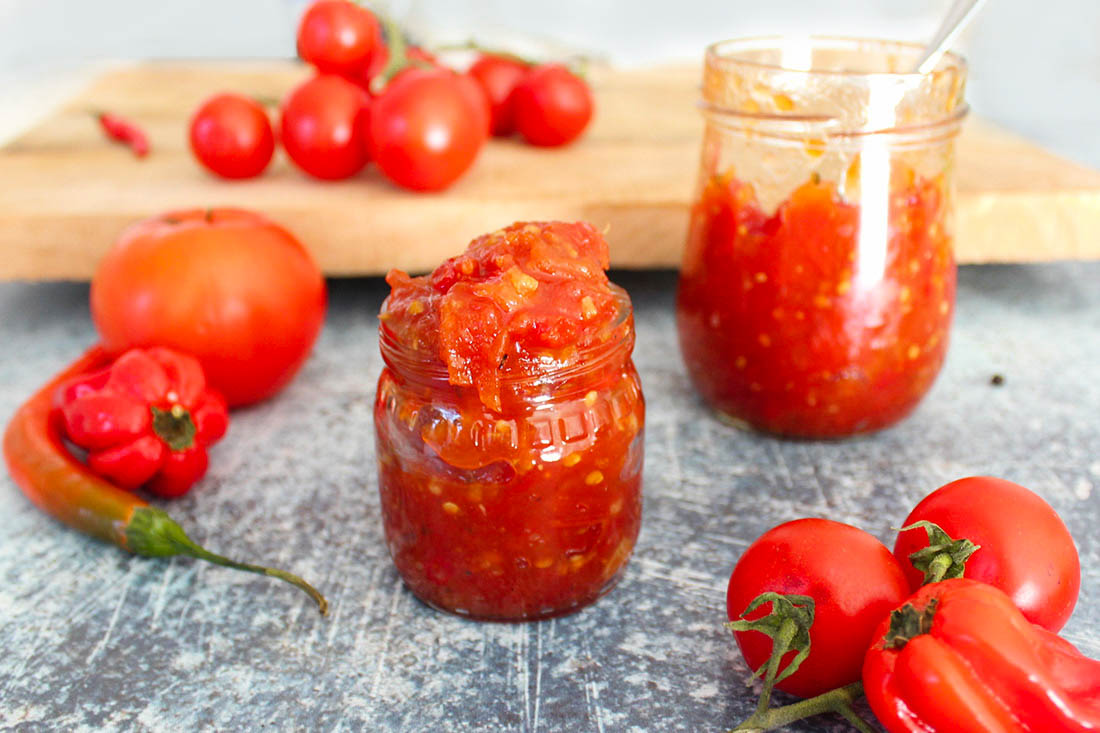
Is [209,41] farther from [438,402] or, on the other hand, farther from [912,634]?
[912,634]

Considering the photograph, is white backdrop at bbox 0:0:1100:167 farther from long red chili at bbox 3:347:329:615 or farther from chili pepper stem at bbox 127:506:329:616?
chili pepper stem at bbox 127:506:329:616

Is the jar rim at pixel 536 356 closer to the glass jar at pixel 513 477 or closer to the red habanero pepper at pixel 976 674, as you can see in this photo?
the glass jar at pixel 513 477

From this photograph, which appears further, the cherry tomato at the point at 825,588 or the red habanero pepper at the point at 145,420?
the red habanero pepper at the point at 145,420

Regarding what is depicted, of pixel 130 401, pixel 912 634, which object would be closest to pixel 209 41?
pixel 130 401

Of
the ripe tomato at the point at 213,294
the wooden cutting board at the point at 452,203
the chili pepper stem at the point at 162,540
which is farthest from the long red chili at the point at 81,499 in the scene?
the wooden cutting board at the point at 452,203

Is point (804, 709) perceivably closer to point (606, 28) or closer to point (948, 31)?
point (948, 31)

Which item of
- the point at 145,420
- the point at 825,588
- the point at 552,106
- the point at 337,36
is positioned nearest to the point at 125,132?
the point at 337,36
